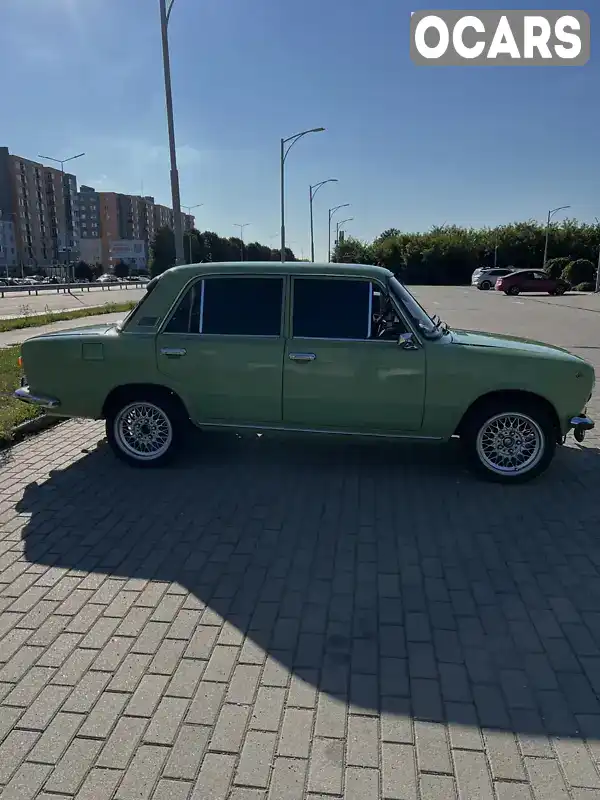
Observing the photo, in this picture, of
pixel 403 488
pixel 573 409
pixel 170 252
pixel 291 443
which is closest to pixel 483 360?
pixel 573 409

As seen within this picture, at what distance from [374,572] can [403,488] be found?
4.64 feet

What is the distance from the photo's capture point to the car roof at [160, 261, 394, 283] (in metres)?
4.99

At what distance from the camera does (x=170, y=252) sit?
54.9m

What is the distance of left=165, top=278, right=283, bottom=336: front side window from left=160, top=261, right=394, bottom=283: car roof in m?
0.09

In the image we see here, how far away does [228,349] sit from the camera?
16.3 feet

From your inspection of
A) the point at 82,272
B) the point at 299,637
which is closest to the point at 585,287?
the point at 299,637

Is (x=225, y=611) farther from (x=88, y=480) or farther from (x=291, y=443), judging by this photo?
(x=291, y=443)

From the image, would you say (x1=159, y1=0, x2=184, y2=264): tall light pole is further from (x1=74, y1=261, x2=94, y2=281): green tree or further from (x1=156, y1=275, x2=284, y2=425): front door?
(x1=74, y1=261, x2=94, y2=281): green tree

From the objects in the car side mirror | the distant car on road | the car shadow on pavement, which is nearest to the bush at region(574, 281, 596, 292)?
the distant car on road

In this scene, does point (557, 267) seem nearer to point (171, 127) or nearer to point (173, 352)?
point (171, 127)

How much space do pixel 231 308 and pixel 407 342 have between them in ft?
5.22

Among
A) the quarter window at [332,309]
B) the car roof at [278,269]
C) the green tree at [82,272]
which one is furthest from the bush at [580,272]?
the green tree at [82,272]

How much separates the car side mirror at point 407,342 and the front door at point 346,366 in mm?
36

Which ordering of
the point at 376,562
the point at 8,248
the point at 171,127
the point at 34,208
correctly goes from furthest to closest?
the point at 34,208 < the point at 8,248 < the point at 171,127 < the point at 376,562
